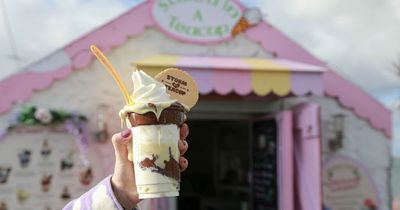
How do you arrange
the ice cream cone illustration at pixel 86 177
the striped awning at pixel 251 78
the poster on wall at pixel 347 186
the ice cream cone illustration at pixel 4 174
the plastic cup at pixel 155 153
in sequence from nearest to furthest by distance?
the plastic cup at pixel 155 153 → the striped awning at pixel 251 78 → the ice cream cone illustration at pixel 4 174 → the ice cream cone illustration at pixel 86 177 → the poster on wall at pixel 347 186

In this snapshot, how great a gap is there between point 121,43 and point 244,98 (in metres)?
1.53

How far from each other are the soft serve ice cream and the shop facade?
3898 millimetres

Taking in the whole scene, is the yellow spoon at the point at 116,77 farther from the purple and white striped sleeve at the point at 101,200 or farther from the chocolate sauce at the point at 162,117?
the purple and white striped sleeve at the point at 101,200

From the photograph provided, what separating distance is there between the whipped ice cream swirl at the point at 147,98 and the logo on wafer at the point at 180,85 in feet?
0.24

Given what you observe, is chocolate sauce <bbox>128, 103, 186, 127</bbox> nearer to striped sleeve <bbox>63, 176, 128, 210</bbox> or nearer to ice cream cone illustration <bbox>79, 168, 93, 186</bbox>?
striped sleeve <bbox>63, 176, 128, 210</bbox>

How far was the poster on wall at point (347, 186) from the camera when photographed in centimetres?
698

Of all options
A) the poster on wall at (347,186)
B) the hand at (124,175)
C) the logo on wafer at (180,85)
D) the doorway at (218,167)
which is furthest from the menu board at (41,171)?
the hand at (124,175)

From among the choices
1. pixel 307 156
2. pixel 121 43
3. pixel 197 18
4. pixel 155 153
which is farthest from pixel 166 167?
pixel 197 18

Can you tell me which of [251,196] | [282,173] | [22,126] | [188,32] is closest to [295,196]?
[282,173]

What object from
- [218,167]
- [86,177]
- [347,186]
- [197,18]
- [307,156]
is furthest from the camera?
[218,167]

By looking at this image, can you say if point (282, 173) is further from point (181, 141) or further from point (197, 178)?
point (181, 141)

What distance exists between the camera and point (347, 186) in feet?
23.1

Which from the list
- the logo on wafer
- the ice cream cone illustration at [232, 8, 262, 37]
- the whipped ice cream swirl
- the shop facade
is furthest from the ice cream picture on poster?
the ice cream cone illustration at [232, 8, 262, 37]

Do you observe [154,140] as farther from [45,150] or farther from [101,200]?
[45,150]
